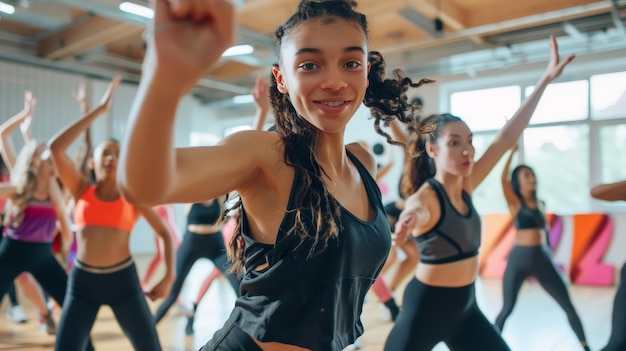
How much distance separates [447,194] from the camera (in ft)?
7.80

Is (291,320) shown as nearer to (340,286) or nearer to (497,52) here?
(340,286)

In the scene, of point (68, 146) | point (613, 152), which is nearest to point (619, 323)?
point (68, 146)

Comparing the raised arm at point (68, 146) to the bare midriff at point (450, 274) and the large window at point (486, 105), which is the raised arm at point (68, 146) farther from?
the large window at point (486, 105)

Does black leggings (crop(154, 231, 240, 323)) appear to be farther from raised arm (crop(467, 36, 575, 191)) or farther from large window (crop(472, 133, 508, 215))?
large window (crop(472, 133, 508, 215))

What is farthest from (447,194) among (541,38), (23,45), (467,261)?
(23,45)

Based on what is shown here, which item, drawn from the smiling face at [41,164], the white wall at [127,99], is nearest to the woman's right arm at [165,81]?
the smiling face at [41,164]

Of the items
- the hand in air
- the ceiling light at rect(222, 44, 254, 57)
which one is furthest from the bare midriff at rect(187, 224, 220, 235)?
the hand in air

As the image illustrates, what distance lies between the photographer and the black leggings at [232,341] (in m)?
1.12

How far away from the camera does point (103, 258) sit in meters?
2.74

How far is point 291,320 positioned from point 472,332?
1249mm

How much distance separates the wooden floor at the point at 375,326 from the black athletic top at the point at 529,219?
885mm

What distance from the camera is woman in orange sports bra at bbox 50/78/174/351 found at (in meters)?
2.53

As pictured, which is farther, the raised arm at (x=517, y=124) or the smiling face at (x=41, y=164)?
the smiling face at (x=41, y=164)

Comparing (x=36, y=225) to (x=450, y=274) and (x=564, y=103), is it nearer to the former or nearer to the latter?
(x=450, y=274)
